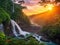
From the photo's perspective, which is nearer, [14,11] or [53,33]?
[53,33]

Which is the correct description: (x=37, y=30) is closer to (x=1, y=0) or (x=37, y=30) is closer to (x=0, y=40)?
(x=1, y=0)

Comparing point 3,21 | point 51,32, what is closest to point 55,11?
point 51,32

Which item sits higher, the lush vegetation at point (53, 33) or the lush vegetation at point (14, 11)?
the lush vegetation at point (14, 11)

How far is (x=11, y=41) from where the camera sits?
15.1 feet

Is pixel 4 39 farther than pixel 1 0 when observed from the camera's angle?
No

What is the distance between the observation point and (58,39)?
420 inches

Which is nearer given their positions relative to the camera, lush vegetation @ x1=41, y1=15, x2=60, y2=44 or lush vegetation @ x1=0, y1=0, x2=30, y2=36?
lush vegetation @ x1=41, y1=15, x2=60, y2=44

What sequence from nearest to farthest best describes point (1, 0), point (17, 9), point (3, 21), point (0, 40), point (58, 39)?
point (0, 40) < point (3, 21) < point (58, 39) < point (1, 0) < point (17, 9)

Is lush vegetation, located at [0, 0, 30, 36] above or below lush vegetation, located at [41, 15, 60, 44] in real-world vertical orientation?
above

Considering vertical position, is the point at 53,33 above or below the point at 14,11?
below

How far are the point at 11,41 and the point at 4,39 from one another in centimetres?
14

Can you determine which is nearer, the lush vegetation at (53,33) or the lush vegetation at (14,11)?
the lush vegetation at (53,33)

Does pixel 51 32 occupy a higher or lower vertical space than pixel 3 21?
lower

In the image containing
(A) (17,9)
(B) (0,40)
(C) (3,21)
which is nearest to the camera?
A: (B) (0,40)
